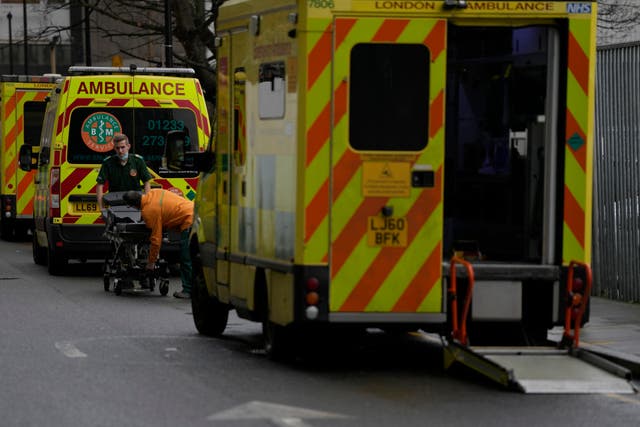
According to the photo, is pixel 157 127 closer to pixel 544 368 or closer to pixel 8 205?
pixel 8 205

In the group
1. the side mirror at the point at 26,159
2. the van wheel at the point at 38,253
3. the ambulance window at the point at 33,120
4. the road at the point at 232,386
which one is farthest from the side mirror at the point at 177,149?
the ambulance window at the point at 33,120

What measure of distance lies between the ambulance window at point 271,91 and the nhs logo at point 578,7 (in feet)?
6.59

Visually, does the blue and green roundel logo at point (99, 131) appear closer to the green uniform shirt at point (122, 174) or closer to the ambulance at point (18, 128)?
the green uniform shirt at point (122, 174)

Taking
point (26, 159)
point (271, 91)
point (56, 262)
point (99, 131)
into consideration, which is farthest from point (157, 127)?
point (271, 91)

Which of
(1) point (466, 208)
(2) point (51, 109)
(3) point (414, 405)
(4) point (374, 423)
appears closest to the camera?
(4) point (374, 423)

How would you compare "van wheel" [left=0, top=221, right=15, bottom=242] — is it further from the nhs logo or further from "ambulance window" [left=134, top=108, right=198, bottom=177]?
the nhs logo

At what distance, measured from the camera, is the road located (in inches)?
355

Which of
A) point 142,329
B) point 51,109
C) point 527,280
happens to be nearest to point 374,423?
point 527,280

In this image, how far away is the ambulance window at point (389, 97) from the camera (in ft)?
34.3

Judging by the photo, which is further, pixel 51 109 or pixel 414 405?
pixel 51 109

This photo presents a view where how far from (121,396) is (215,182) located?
11.4ft

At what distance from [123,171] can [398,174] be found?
28.7ft

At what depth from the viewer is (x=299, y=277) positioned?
34.2 ft

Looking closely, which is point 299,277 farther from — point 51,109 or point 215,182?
point 51,109
